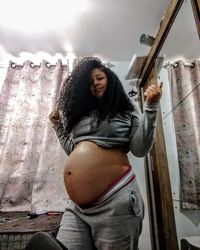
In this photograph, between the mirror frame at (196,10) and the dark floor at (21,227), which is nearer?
the mirror frame at (196,10)

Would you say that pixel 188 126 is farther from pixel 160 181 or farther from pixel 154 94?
Result: pixel 160 181

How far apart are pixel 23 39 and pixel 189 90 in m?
1.30

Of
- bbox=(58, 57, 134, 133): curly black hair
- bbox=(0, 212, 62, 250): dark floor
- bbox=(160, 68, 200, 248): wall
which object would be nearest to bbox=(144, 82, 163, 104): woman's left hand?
bbox=(58, 57, 134, 133): curly black hair

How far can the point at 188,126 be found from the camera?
0.97 meters

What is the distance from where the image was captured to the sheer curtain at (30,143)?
56.9 inches

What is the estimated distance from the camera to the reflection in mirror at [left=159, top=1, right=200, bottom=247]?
895 millimetres

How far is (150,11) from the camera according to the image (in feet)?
4.56

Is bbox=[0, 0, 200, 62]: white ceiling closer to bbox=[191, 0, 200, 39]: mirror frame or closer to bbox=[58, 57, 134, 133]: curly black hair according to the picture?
bbox=[191, 0, 200, 39]: mirror frame

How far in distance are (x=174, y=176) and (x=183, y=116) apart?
1.09 ft

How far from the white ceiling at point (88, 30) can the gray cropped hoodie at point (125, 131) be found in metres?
0.51

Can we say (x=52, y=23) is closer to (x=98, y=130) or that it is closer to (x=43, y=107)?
(x=43, y=107)

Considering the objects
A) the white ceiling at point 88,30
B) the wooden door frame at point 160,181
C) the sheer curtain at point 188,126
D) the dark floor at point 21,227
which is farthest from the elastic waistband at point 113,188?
the white ceiling at point 88,30

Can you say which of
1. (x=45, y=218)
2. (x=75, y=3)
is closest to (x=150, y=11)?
(x=75, y=3)

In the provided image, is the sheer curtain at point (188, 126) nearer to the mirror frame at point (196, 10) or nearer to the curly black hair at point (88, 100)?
the mirror frame at point (196, 10)
